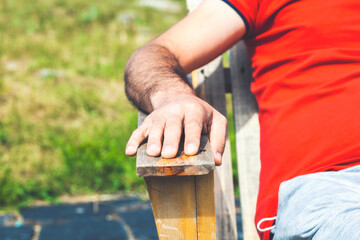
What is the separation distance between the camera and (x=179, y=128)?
1.14m

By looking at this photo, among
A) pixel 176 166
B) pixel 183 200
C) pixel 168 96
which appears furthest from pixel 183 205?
pixel 168 96

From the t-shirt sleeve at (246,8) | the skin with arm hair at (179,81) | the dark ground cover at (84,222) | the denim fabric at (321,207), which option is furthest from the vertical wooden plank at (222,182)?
the dark ground cover at (84,222)

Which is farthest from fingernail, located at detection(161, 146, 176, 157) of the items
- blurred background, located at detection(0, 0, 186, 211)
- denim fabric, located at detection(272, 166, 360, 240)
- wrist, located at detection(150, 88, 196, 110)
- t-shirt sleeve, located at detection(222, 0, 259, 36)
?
blurred background, located at detection(0, 0, 186, 211)

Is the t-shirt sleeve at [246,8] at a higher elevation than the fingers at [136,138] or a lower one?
higher

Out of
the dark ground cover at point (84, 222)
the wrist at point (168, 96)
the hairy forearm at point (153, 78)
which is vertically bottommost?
the dark ground cover at point (84, 222)

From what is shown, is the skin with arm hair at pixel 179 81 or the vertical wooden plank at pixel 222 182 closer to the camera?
the skin with arm hair at pixel 179 81

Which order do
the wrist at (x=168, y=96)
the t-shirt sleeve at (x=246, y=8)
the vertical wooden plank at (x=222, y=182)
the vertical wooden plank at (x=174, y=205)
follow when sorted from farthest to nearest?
1. the vertical wooden plank at (x=222, y=182)
2. the t-shirt sleeve at (x=246, y=8)
3. the wrist at (x=168, y=96)
4. the vertical wooden plank at (x=174, y=205)

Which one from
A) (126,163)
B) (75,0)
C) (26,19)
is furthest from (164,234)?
(75,0)

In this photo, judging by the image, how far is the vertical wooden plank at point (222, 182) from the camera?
1938 millimetres

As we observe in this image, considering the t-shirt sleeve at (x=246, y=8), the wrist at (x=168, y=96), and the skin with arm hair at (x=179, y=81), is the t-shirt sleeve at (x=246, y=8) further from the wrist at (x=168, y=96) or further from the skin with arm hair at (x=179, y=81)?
the wrist at (x=168, y=96)

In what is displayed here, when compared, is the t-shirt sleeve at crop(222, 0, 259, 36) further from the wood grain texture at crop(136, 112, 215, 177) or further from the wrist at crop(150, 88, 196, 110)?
the wood grain texture at crop(136, 112, 215, 177)

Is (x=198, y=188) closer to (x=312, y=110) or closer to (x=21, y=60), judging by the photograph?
(x=312, y=110)

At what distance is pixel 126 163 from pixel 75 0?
409cm

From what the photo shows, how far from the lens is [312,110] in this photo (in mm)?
1540
